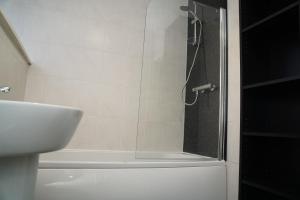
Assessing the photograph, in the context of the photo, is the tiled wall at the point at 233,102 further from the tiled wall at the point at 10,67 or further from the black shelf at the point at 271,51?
the tiled wall at the point at 10,67

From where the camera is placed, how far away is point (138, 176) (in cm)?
113

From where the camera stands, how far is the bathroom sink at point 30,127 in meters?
0.43

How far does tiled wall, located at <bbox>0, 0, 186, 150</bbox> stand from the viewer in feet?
5.39

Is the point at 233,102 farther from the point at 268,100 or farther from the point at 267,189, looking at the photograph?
the point at 267,189

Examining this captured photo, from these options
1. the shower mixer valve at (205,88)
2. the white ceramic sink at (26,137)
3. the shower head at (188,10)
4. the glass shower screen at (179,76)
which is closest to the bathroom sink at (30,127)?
the white ceramic sink at (26,137)

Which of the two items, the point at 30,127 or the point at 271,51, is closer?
the point at 30,127

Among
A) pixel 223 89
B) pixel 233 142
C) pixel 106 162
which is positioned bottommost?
pixel 106 162

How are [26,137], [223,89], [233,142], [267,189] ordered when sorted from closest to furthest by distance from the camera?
[26,137] < [267,189] < [233,142] < [223,89]

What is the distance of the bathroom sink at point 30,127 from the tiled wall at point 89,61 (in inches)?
48.0

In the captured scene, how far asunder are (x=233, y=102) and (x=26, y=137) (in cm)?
130

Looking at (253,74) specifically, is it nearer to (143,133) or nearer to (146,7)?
(143,133)

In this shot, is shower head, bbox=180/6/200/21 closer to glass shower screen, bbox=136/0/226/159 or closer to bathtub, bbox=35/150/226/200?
glass shower screen, bbox=136/0/226/159

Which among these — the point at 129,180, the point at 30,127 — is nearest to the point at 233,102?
the point at 129,180

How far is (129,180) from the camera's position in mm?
1104
